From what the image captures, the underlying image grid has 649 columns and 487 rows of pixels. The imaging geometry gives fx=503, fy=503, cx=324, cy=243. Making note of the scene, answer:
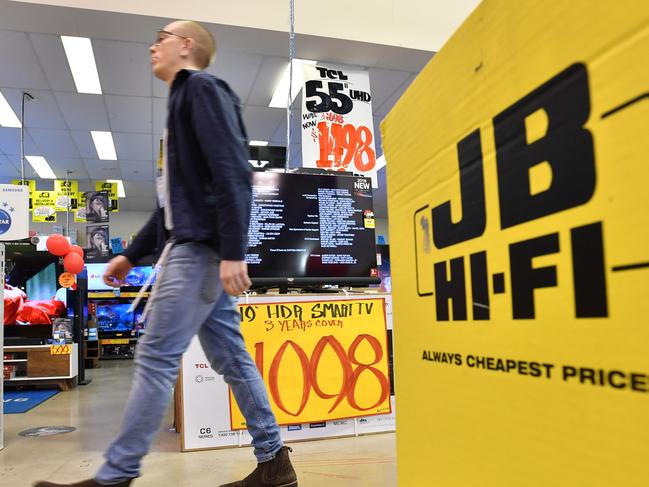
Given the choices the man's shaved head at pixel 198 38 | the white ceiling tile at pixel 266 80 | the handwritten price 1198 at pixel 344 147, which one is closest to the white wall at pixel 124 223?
the white ceiling tile at pixel 266 80

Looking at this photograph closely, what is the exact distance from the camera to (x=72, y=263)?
5.44 meters

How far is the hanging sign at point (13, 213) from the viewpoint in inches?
112

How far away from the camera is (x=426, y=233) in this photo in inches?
37.3

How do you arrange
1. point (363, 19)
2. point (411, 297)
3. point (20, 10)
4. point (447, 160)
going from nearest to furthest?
point (447, 160)
point (411, 297)
point (20, 10)
point (363, 19)

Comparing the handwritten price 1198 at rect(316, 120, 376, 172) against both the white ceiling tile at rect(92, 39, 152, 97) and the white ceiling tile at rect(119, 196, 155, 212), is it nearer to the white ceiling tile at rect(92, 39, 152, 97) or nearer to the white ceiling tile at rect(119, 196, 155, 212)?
the white ceiling tile at rect(92, 39, 152, 97)

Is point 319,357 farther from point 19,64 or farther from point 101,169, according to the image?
point 101,169

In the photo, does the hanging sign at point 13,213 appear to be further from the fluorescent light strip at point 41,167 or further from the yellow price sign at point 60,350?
the fluorescent light strip at point 41,167

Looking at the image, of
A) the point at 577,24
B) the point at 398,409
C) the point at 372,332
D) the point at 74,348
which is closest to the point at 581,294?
the point at 577,24

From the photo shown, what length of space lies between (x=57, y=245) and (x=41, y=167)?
5363 millimetres

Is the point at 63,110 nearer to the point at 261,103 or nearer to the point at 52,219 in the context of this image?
the point at 261,103

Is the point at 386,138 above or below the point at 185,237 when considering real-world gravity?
above

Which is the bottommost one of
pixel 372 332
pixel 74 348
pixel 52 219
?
pixel 74 348

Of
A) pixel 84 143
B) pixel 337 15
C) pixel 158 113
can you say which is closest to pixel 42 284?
pixel 158 113

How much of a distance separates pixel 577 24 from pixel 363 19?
5.11 meters
